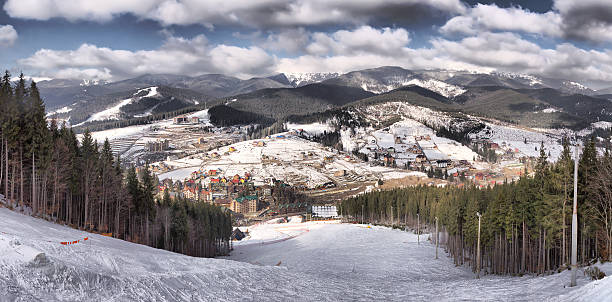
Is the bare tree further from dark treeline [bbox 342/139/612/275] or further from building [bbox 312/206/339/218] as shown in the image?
building [bbox 312/206/339/218]

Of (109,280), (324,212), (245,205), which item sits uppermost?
(109,280)

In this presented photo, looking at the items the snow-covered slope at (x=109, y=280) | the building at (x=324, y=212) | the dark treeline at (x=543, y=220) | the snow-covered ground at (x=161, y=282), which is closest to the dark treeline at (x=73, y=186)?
the snow-covered ground at (x=161, y=282)

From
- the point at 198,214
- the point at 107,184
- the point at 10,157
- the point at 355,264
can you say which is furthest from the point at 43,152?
the point at 355,264

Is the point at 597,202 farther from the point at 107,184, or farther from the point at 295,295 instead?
the point at 107,184

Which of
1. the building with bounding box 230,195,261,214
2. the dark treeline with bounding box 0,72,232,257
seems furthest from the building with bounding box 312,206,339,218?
the dark treeline with bounding box 0,72,232,257

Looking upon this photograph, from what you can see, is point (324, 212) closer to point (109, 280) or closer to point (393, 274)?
point (393, 274)

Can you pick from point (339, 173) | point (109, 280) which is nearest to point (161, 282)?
point (109, 280)

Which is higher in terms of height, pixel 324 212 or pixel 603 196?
pixel 603 196
